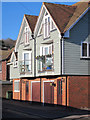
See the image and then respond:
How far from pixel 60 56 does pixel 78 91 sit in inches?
145

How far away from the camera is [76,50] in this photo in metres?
25.6

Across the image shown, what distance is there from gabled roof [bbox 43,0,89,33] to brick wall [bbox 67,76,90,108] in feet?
15.6

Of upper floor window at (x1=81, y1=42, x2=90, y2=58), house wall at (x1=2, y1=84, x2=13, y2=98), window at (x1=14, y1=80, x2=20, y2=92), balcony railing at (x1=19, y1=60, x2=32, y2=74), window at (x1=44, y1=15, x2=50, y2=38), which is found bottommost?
house wall at (x1=2, y1=84, x2=13, y2=98)

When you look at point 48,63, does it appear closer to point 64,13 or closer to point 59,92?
point 59,92

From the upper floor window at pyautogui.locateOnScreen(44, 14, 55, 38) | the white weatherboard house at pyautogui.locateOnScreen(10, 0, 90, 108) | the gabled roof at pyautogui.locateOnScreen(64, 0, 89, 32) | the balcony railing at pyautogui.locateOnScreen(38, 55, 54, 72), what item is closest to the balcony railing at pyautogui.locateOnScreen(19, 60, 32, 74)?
the white weatherboard house at pyautogui.locateOnScreen(10, 0, 90, 108)

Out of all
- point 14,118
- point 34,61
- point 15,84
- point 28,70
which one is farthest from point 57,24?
point 15,84

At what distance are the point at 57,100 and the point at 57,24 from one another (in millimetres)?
7335

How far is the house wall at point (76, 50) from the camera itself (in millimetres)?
25234

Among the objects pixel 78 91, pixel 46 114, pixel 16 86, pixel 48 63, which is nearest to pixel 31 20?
pixel 48 63

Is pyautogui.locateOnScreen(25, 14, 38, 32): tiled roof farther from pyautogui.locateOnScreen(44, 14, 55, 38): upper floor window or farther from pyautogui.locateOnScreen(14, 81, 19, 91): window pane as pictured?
pyautogui.locateOnScreen(14, 81, 19, 91): window pane

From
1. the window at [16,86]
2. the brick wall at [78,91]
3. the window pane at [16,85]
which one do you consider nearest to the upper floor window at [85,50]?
the brick wall at [78,91]

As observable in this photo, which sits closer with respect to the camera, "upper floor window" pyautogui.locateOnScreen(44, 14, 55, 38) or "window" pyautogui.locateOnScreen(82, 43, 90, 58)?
"window" pyautogui.locateOnScreen(82, 43, 90, 58)

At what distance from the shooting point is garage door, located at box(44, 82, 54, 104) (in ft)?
89.8

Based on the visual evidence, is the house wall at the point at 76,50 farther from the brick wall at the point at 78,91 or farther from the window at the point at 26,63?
the window at the point at 26,63
